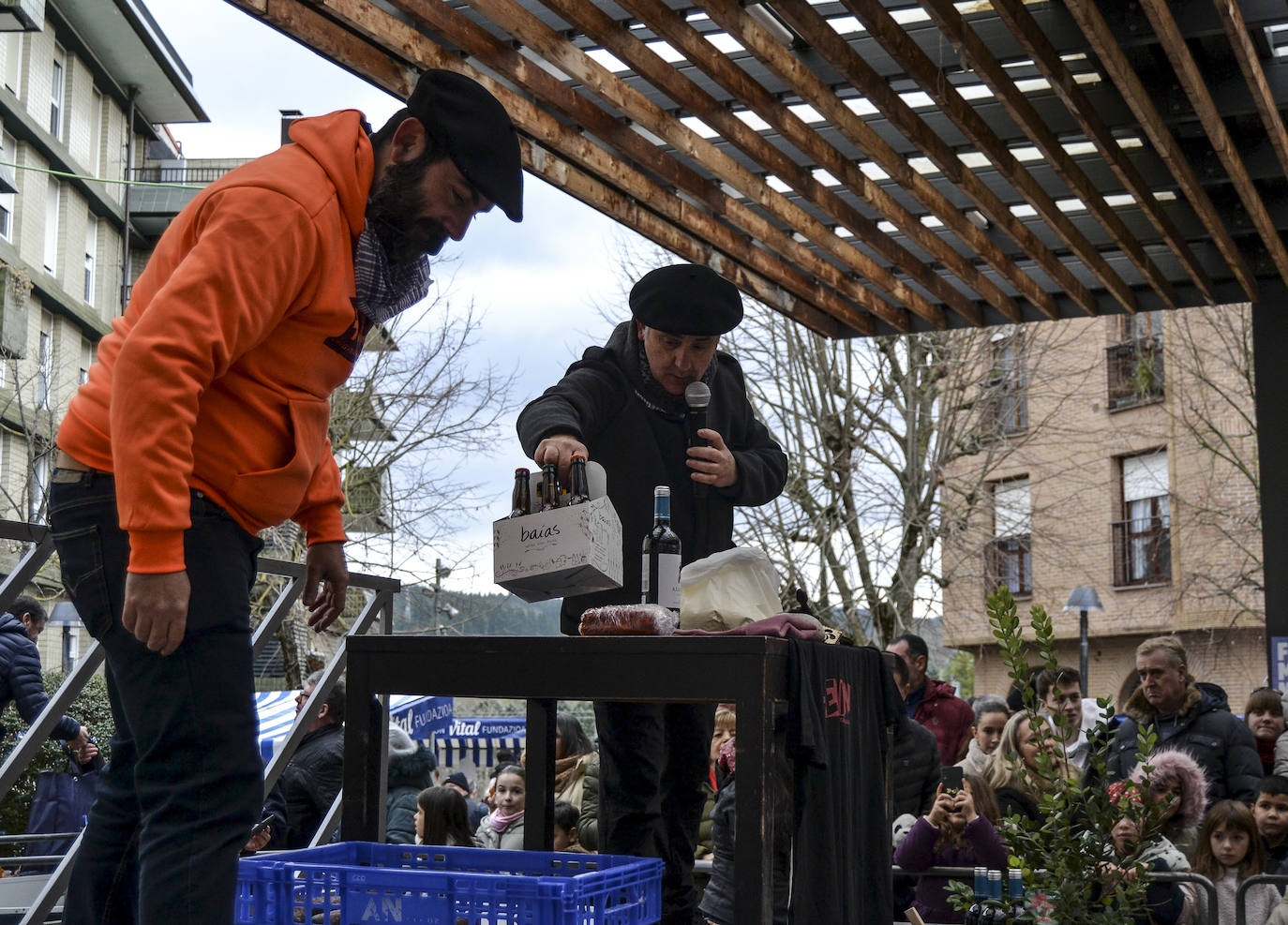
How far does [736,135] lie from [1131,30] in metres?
1.97

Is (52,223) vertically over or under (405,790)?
over

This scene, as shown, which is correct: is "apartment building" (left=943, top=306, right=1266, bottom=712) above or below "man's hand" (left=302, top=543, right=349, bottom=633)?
above

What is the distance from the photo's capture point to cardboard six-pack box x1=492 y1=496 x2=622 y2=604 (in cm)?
273

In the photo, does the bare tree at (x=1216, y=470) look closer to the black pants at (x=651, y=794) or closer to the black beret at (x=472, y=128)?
the black pants at (x=651, y=794)

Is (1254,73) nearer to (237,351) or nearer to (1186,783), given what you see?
(1186,783)

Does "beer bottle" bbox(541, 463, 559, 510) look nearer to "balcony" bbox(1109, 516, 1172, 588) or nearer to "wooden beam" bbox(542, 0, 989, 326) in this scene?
"wooden beam" bbox(542, 0, 989, 326)

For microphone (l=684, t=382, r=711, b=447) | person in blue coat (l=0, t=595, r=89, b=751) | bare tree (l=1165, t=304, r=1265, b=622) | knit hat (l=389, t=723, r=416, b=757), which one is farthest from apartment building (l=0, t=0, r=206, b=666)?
microphone (l=684, t=382, r=711, b=447)

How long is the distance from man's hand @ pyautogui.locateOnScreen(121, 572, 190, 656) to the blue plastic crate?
550mm

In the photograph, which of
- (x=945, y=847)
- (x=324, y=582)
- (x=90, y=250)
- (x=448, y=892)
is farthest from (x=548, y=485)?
(x=90, y=250)

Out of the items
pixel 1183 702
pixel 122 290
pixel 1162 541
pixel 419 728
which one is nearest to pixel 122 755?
pixel 1183 702

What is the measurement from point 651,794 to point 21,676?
16.5 feet

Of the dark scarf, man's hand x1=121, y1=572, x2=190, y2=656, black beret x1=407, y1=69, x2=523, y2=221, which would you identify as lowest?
man's hand x1=121, y1=572, x2=190, y2=656

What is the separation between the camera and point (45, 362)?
24.3m

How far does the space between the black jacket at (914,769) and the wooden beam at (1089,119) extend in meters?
3.03
